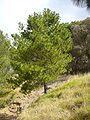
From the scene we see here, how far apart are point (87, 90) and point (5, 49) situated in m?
25.0

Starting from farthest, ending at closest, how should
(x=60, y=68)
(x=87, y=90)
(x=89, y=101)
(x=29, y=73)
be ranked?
(x=60, y=68), (x=29, y=73), (x=87, y=90), (x=89, y=101)

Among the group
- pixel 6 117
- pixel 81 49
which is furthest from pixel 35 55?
pixel 81 49

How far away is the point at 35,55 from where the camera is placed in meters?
30.6

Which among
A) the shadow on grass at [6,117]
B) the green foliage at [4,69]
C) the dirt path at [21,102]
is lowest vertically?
the shadow on grass at [6,117]

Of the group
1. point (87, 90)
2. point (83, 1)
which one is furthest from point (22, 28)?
point (83, 1)

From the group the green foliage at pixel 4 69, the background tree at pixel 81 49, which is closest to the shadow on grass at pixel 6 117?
the green foliage at pixel 4 69

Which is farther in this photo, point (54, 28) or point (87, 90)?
point (54, 28)

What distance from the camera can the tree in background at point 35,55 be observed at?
96.4 feet

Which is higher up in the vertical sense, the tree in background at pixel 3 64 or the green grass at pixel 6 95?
the tree in background at pixel 3 64

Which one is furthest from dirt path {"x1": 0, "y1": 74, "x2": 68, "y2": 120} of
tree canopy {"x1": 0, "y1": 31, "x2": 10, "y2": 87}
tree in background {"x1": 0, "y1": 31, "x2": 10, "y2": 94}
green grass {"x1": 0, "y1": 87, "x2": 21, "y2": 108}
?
tree canopy {"x1": 0, "y1": 31, "x2": 10, "y2": 87}

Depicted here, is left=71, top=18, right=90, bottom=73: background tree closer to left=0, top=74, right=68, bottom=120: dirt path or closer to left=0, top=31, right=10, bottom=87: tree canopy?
left=0, top=74, right=68, bottom=120: dirt path

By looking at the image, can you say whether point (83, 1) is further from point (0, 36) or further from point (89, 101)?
point (0, 36)

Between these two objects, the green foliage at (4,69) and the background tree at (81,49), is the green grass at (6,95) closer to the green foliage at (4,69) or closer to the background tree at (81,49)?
the green foliage at (4,69)

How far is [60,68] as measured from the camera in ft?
103
